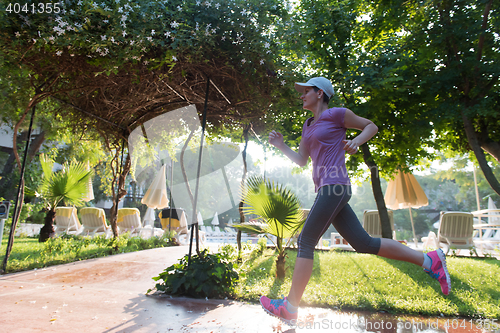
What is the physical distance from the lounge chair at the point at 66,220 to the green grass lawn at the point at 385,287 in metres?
8.08

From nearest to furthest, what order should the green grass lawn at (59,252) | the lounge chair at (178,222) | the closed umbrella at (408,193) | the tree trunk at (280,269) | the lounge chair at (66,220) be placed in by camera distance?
the tree trunk at (280,269), the green grass lawn at (59,252), the closed umbrella at (408,193), the lounge chair at (66,220), the lounge chair at (178,222)

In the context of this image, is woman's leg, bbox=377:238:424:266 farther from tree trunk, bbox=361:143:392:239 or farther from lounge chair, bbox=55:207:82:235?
lounge chair, bbox=55:207:82:235

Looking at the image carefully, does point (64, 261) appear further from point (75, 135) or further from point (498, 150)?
point (498, 150)

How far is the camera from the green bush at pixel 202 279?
318 centimetres

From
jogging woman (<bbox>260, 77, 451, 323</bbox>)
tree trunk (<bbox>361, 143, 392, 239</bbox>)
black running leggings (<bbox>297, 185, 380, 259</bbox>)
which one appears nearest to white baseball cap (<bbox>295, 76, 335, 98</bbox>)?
jogging woman (<bbox>260, 77, 451, 323</bbox>)

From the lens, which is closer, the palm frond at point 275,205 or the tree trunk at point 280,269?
the palm frond at point 275,205

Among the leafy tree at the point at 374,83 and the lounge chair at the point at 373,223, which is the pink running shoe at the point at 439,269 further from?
the lounge chair at the point at 373,223

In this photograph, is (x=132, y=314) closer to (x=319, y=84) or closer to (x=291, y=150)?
(x=291, y=150)

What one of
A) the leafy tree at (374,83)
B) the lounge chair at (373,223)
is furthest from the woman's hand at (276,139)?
the lounge chair at (373,223)

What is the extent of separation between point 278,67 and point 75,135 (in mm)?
4713

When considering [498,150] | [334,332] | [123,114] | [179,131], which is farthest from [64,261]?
[498,150]

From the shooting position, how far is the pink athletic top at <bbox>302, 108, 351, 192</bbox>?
2.05 metres

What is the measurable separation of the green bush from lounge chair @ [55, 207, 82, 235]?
8532 mm

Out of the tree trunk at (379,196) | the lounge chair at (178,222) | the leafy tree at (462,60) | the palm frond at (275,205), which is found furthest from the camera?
the lounge chair at (178,222)
